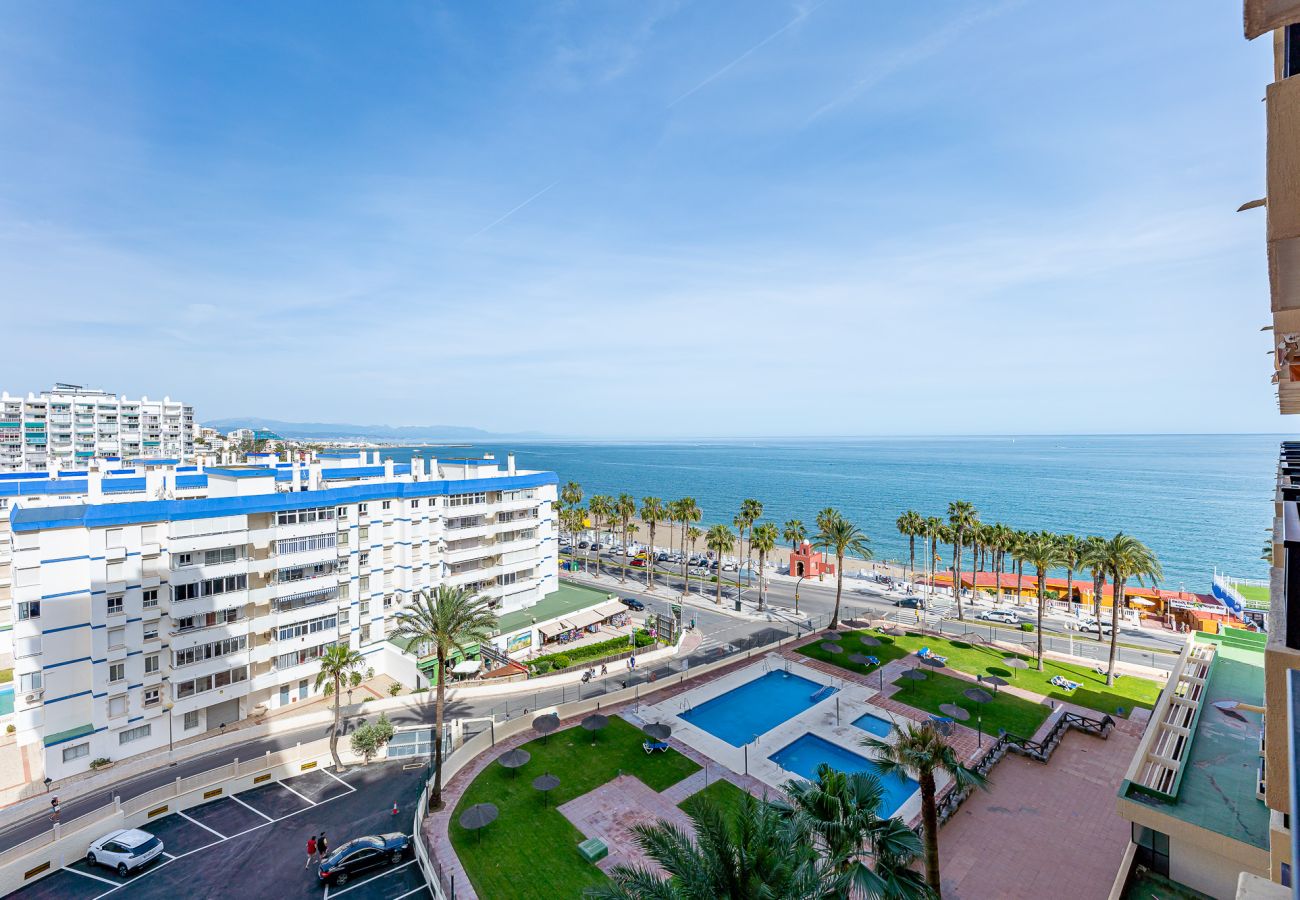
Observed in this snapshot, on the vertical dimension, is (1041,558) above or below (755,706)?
above

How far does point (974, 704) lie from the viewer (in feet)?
136

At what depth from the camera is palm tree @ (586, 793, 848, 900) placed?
14594 mm

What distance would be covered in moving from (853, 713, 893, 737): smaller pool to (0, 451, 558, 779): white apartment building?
3529 cm

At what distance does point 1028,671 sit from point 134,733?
65377mm

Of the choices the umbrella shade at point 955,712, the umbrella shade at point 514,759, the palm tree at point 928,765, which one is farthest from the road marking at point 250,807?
the umbrella shade at point 955,712

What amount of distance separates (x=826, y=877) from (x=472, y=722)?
3123cm

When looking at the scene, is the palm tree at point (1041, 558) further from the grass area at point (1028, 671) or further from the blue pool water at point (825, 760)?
the blue pool water at point (825, 760)

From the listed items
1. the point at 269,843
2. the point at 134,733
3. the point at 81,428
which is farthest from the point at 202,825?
the point at 81,428

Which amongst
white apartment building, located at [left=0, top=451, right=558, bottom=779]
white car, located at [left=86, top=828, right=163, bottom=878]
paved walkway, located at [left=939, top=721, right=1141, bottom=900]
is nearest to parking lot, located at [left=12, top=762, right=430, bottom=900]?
white car, located at [left=86, top=828, right=163, bottom=878]

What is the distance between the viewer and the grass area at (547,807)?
2552 cm

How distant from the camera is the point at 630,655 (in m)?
53.1

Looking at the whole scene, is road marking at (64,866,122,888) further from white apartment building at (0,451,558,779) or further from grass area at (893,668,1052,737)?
grass area at (893,668,1052,737)

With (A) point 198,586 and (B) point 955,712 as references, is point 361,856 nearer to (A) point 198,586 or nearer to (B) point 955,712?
(A) point 198,586

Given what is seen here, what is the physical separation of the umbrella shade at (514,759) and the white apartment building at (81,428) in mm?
127917
